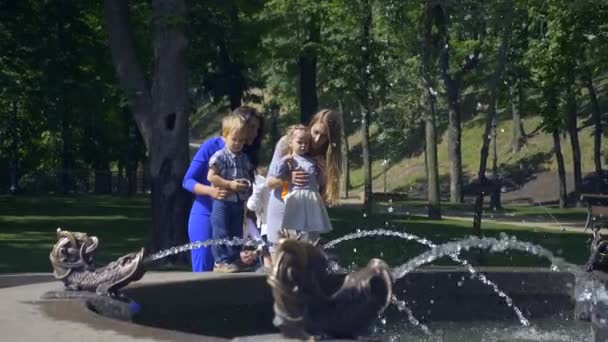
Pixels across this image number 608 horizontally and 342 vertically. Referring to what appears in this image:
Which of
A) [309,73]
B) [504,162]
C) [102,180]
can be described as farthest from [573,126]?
[102,180]

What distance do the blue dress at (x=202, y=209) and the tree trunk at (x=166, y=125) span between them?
26.3 feet

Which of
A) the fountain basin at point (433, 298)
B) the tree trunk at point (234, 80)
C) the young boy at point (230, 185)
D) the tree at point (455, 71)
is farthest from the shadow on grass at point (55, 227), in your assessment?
the fountain basin at point (433, 298)

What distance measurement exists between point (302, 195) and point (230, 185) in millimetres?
585

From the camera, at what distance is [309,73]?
3831 centimetres

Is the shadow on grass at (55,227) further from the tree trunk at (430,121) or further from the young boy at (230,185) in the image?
the tree trunk at (430,121)

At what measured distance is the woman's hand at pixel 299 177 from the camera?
9703 mm

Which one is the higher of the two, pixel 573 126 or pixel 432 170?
pixel 573 126

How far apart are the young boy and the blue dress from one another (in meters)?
0.15

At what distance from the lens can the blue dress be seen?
10070 millimetres

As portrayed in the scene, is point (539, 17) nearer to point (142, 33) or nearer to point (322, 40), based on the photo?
point (322, 40)

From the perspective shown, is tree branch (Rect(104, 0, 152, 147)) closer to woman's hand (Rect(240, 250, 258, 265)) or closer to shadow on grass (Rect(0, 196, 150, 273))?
shadow on grass (Rect(0, 196, 150, 273))

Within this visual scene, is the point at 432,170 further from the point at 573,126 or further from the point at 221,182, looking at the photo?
the point at 221,182

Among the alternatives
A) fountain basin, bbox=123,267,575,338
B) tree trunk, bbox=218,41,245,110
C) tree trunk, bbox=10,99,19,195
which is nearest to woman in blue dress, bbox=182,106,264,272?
fountain basin, bbox=123,267,575,338

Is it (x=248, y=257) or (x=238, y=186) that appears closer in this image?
(x=238, y=186)
